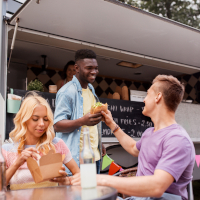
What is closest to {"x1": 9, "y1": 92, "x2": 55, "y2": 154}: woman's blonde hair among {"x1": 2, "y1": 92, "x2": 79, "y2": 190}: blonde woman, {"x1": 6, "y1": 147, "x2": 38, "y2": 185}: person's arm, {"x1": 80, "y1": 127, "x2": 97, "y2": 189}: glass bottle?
{"x1": 2, "y1": 92, "x2": 79, "y2": 190}: blonde woman

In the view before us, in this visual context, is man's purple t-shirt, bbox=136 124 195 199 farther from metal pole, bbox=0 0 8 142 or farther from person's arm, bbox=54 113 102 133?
metal pole, bbox=0 0 8 142

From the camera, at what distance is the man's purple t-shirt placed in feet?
4.69

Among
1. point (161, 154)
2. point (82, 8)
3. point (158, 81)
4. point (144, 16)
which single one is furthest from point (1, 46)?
point (161, 154)

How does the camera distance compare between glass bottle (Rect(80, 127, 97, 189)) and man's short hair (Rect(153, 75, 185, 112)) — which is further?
man's short hair (Rect(153, 75, 185, 112))

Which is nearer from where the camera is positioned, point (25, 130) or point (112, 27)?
point (25, 130)

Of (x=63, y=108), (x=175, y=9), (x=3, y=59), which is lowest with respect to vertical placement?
(x=63, y=108)

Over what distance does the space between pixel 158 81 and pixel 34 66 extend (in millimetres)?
4871

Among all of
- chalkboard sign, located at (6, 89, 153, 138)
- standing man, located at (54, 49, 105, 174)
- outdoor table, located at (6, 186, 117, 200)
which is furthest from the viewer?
chalkboard sign, located at (6, 89, 153, 138)

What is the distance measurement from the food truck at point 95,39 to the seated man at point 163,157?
1.45 meters

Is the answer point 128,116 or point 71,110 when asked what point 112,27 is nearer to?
point 71,110

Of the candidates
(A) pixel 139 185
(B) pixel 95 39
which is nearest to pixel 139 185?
(A) pixel 139 185

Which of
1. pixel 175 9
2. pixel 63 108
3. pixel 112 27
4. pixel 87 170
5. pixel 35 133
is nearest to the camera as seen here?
pixel 87 170

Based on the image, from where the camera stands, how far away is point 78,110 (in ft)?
8.71

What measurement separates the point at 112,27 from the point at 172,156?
238 cm
